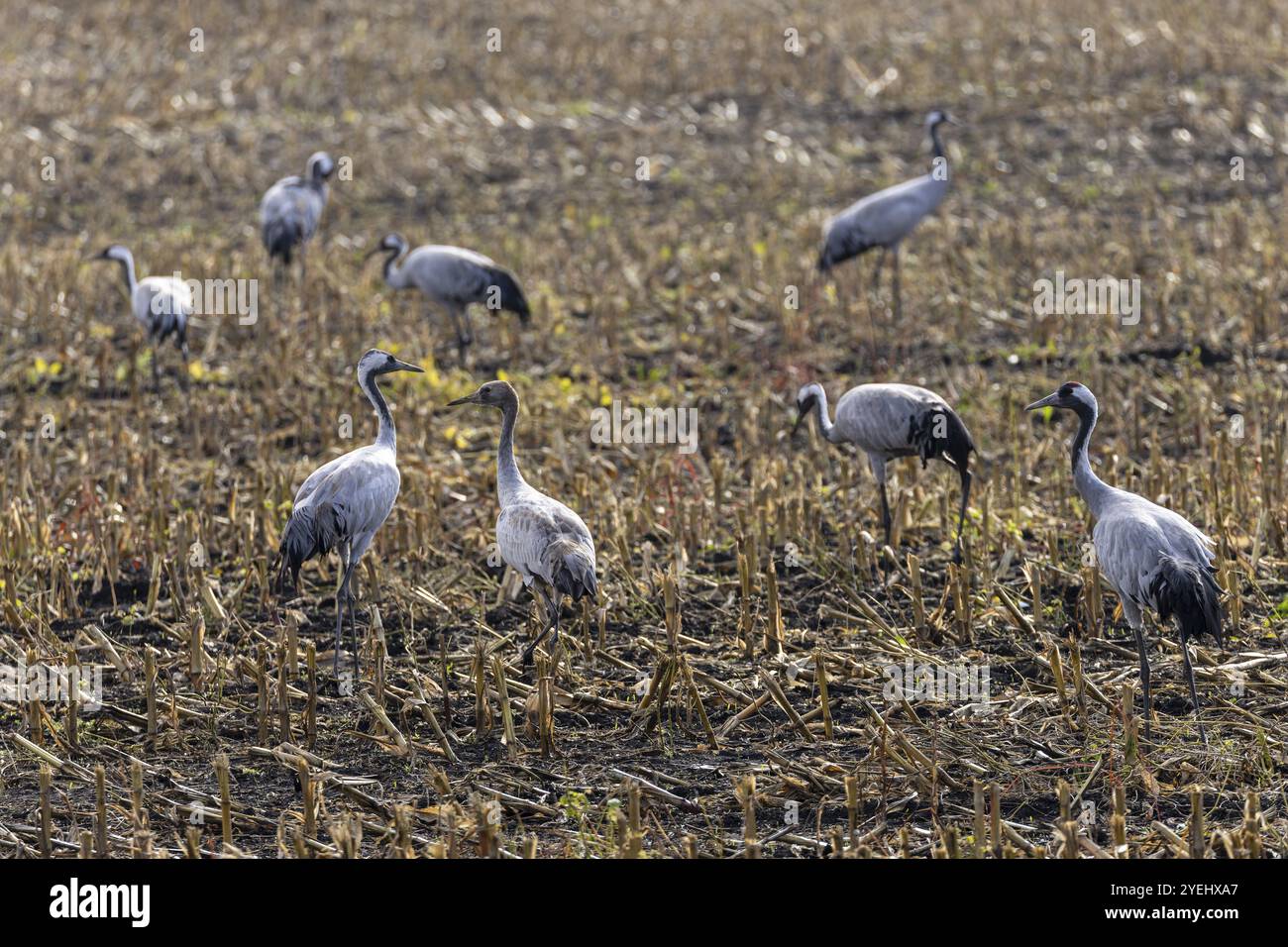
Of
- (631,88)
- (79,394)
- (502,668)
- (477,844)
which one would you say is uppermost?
(631,88)

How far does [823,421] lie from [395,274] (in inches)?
198

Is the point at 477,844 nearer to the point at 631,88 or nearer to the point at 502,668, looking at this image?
the point at 502,668

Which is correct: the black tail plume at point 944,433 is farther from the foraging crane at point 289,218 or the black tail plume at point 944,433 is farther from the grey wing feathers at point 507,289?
the foraging crane at point 289,218

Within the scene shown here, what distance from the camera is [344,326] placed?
40.0 feet

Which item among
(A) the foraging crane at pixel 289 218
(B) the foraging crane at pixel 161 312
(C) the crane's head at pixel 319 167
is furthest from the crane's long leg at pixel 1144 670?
(C) the crane's head at pixel 319 167

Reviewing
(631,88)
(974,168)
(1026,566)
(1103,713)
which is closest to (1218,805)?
(1103,713)

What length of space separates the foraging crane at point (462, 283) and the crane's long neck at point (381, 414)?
12.1 feet

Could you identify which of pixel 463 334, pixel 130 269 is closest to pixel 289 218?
pixel 130 269

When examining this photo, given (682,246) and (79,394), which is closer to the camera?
(79,394)

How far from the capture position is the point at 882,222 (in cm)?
1232

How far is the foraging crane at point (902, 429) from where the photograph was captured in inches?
311

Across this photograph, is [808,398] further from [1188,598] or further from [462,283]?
[462,283]

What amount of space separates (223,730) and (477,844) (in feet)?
5.18

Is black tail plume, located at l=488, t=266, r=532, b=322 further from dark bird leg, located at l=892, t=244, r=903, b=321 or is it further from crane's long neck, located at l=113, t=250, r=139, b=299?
dark bird leg, located at l=892, t=244, r=903, b=321
